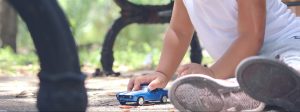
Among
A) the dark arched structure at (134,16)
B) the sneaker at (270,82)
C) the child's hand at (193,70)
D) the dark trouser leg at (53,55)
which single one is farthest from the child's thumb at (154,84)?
the dark arched structure at (134,16)

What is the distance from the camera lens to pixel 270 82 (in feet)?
5.71

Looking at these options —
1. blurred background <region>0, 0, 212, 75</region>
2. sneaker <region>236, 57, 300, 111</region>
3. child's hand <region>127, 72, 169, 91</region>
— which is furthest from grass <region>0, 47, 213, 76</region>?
sneaker <region>236, 57, 300, 111</region>

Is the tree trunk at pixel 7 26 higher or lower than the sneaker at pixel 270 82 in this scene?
lower

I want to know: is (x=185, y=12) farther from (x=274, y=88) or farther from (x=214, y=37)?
(x=274, y=88)

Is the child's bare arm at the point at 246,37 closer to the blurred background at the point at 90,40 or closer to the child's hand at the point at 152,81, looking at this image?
the child's hand at the point at 152,81

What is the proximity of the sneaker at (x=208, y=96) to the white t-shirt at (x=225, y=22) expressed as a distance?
26 cm

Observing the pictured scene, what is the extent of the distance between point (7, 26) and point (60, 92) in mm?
8127

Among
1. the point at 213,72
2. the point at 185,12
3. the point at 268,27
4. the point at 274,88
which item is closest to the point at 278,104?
the point at 274,88

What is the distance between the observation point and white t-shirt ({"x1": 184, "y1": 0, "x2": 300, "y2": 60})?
6.98 ft

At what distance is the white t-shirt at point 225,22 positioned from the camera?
213 centimetres

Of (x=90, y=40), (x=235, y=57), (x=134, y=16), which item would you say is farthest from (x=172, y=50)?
(x=90, y=40)

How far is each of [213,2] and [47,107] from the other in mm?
947

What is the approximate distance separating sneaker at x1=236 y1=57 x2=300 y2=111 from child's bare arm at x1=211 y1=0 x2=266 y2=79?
0.21 metres

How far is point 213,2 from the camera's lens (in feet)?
7.02
